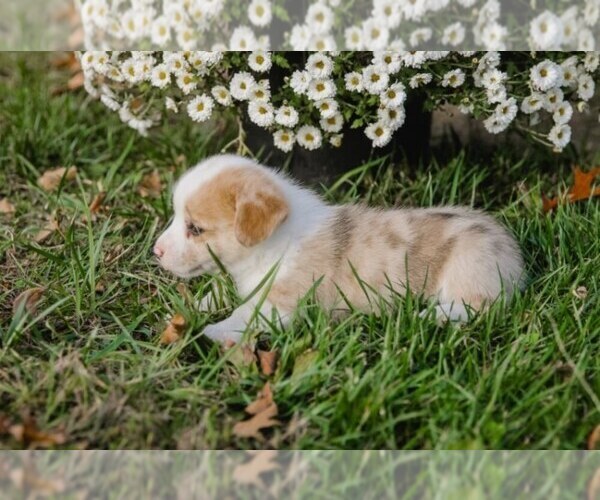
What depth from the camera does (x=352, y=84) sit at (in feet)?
12.4

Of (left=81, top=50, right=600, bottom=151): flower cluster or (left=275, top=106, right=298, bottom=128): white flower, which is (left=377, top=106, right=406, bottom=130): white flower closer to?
(left=81, top=50, right=600, bottom=151): flower cluster

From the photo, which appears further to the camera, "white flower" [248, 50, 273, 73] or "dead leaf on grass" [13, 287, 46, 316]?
"white flower" [248, 50, 273, 73]

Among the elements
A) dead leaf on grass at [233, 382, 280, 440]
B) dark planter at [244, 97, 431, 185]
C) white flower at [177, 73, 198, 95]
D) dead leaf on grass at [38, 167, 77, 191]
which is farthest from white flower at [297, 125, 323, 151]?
dead leaf on grass at [233, 382, 280, 440]

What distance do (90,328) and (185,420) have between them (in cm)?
76

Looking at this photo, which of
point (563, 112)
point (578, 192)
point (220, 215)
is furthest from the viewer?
point (578, 192)

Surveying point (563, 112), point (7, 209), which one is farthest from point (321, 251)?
point (7, 209)

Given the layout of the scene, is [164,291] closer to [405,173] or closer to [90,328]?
[90,328]

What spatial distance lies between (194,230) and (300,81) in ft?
2.68

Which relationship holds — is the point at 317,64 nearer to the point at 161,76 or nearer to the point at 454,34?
the point at 454,34

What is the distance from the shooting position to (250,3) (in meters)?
3.91

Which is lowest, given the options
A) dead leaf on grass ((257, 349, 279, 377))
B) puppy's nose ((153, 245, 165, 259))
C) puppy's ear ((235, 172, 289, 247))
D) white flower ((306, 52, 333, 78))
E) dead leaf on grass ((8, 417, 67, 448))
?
dead leaf on grass ((8, 417, 67, 448))

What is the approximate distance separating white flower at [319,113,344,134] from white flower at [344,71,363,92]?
0.15m

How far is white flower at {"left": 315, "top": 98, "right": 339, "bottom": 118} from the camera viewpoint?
382cm

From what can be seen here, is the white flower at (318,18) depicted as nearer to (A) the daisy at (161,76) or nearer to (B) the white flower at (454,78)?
(B) the white flower at (454,78)
